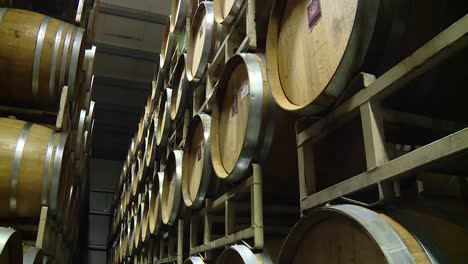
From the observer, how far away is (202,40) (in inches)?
151

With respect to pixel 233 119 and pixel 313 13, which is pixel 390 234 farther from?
pixel 233 119

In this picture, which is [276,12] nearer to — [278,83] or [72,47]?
[278,83]

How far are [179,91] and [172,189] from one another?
42.9 inches

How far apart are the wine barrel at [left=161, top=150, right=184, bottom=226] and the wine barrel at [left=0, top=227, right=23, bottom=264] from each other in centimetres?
155

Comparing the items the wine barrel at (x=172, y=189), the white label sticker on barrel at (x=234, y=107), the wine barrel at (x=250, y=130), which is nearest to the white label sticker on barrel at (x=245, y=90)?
the wine barrel at (x=250, y=130)

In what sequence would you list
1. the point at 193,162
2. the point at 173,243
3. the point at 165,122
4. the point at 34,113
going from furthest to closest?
the point at 165,122 < the point at 173,243 < the point at 34,113 < the point at 193,162

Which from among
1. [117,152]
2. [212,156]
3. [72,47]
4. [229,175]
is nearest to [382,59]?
[229,175]

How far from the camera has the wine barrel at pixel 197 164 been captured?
3.09 metres

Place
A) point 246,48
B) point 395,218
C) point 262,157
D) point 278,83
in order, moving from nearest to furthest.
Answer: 1. point 395,218
2. point 278,83
3. point 262,157
4. point 246,48

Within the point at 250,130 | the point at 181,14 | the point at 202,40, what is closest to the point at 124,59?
the point at 181,14

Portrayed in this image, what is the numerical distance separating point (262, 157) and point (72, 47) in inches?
96.6

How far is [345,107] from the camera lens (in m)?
1.64

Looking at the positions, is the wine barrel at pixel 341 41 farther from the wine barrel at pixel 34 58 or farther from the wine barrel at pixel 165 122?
the wine barrel at pixel 165 122

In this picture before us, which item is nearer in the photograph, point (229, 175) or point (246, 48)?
point (229, 175)
